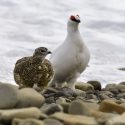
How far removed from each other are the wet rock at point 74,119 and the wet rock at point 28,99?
1.94 feet

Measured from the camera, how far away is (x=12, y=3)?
17422mm

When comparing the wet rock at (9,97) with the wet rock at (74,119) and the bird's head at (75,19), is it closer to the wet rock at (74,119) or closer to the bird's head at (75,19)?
the wet rock at (74,119)

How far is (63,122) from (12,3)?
12.5 metres

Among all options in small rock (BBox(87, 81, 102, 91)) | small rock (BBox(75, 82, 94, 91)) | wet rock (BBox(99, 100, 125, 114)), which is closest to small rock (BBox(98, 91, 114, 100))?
small rock (BBox(75, 82, 94, 91))

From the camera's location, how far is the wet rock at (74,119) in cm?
516

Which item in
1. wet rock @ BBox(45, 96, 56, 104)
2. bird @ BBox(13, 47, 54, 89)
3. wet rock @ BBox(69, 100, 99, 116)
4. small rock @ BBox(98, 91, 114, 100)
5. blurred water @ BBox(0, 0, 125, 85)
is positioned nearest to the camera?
wet rock @ BBox(69, 100, 99, 116)

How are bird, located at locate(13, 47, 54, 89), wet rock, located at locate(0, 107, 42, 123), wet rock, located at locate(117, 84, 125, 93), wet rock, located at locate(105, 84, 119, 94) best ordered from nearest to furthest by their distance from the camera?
wet rock, located at locate(0, 107, 42, 123) < bird, located at locate(13, 47, 54, 89) < wet rock, located at locate(105, 84, 119, 94) < wet rock, located at locate(117, 84, 125, 93)

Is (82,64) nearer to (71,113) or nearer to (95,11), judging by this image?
(71,113)

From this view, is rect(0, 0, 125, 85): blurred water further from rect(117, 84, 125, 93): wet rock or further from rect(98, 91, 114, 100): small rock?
rect(98, 91, 114, 100): small rock

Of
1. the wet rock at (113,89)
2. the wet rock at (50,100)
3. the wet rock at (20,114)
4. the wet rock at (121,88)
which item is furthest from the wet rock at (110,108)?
the wet rock at (121,88)

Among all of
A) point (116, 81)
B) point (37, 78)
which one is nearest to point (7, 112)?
point (37, 78)

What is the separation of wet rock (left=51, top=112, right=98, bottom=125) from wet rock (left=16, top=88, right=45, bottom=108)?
593 mm

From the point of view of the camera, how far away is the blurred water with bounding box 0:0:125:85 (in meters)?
11.7

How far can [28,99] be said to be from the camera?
5.94 m
